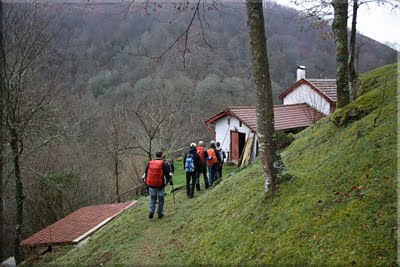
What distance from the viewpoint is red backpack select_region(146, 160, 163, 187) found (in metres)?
8.34

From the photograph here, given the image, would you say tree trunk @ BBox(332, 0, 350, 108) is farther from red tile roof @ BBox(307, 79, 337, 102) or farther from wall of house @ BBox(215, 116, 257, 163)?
red tile roof @ BBox(307, 79, 337, 102)

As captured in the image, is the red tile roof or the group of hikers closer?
the group of hikers

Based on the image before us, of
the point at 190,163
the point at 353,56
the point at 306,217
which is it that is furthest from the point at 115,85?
the point at 306,217

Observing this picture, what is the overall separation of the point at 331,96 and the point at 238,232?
17383 mm

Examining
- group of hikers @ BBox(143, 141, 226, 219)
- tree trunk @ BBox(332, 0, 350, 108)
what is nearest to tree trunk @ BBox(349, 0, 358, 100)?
tree trunk @ BBox(332, 0, 350, 108)

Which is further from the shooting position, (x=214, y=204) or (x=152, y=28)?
(x=152, y=28)

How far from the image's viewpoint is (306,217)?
4.69 m

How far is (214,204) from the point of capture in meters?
7.93

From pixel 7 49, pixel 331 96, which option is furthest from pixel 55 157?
pixel 331 96

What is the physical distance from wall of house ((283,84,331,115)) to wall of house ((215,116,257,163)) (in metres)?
5.32

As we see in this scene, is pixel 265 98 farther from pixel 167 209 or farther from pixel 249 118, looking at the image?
pixel 249 118

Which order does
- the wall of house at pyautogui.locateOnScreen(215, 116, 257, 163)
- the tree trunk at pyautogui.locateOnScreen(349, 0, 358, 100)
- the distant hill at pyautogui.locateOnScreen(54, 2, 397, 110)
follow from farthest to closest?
the distant hill at pyautogui.locateOnScreen(54, 2, 397, 110) < the wall of house at pyautogui.locateOnScreen(215, 116, 257, 163) < the tree trunk at pyautogui.locateOnScreen(349, 0, 358, 100)

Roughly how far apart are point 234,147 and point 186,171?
1165 centimetres

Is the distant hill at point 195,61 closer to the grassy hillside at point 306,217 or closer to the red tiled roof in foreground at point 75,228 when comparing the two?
the red tiled roof in foreground at point 75,228
